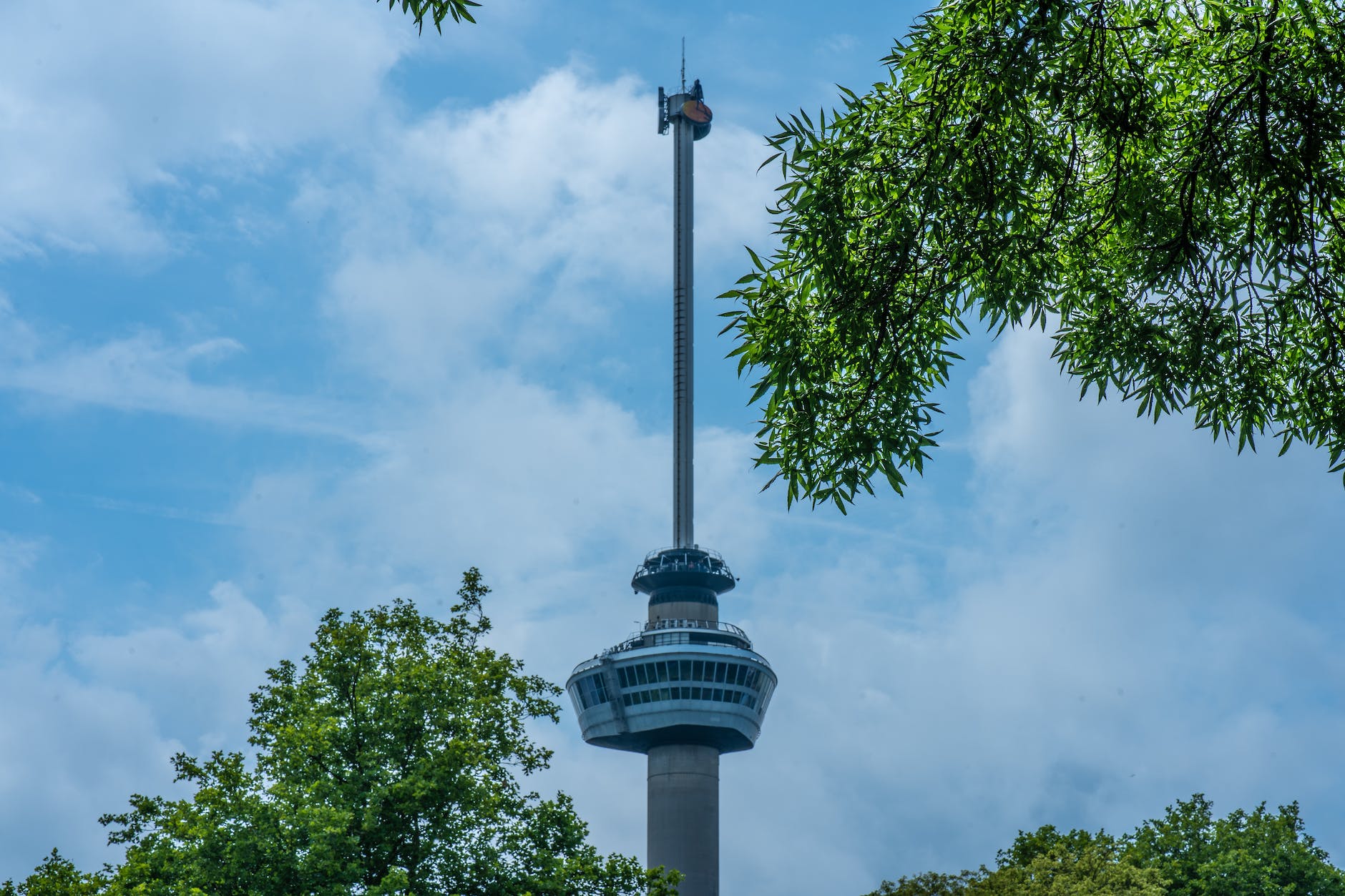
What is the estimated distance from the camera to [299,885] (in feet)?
99.7

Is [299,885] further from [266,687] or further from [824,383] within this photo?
[824,383]

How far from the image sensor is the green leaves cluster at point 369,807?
30.5m

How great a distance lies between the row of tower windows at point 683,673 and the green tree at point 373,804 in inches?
3116

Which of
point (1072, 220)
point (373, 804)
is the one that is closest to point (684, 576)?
point (373, 804)

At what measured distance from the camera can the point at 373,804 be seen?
30.9m

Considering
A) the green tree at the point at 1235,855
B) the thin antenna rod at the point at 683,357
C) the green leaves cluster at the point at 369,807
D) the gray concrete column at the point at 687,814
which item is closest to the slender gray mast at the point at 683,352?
the thin antenna rod at the point at 683,357

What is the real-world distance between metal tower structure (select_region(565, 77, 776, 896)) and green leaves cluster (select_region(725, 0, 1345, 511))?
336ft

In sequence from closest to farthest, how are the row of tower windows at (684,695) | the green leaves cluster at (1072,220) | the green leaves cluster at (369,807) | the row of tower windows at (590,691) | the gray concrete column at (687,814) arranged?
the green leaves cluster at (1072,220) → the green leaves cluster at (369,807) → the gray concrete column at (687,814) → the row of tower windows at (684,695) → the row of tower windows at (590,691)

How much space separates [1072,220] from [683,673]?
10331cm

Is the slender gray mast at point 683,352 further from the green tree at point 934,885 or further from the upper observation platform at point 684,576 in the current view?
the green tree at point 934,885

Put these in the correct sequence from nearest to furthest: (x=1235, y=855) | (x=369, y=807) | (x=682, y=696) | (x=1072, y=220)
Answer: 1. (x=1072, y=220)
2. (x=369, y=807)
3. (x=1235, y=855)
4. (x=682, y=696)

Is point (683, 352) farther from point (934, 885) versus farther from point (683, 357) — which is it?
point (934, 885)

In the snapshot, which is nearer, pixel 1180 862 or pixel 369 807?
pixel 369 807

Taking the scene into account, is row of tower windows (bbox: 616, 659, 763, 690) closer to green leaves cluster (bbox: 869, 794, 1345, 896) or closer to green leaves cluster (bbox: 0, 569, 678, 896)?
green leaves cluster (bbox: 869, 794, 1345, 896)
